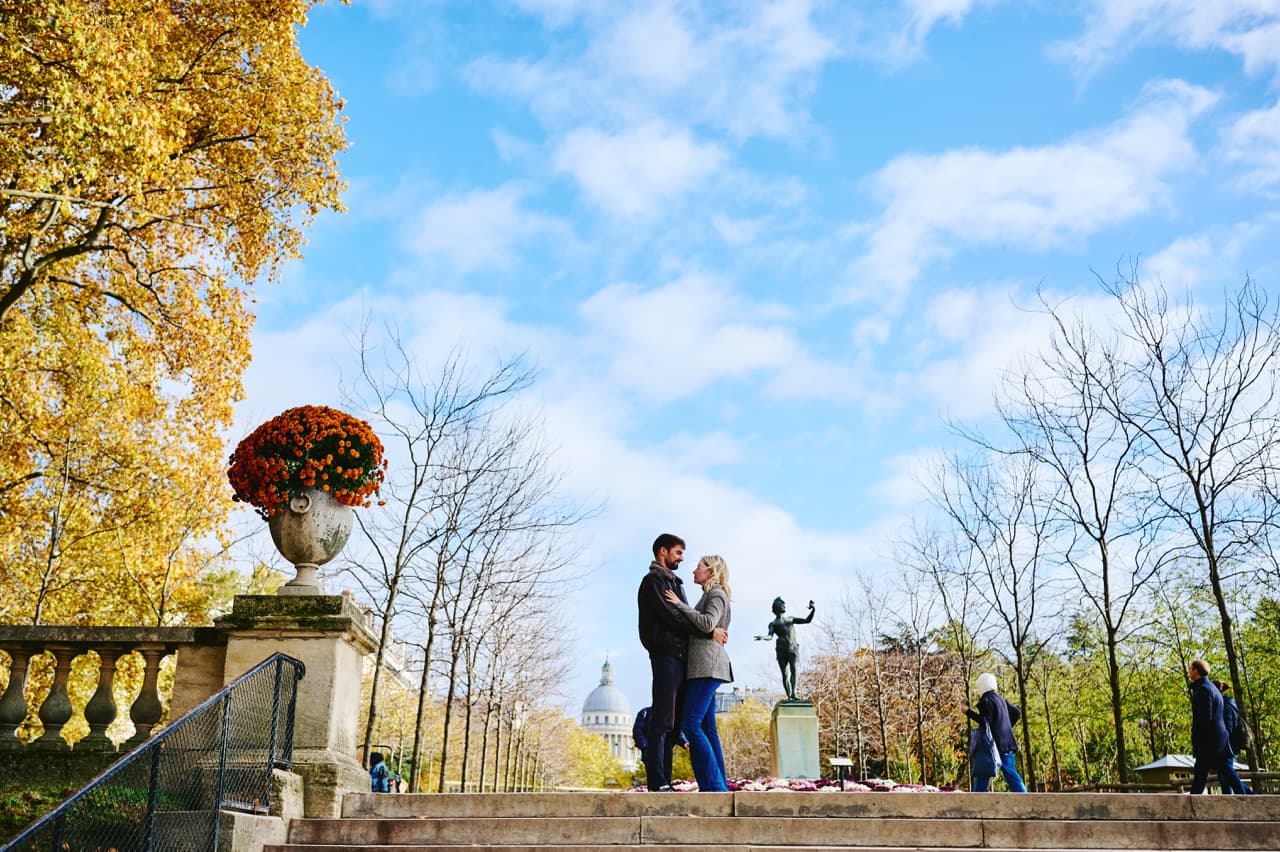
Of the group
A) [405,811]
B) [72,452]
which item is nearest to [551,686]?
[72,452]

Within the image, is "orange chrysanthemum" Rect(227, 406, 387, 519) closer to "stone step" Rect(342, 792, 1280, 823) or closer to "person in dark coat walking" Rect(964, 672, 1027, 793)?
"stone step" Rect(342, 792, 1280, 823)

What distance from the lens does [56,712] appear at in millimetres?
7004

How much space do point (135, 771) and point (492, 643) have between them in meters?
23.1

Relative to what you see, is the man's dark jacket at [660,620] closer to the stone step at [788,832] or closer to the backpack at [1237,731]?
the stone step at [788,832]

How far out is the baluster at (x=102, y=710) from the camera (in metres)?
6.82

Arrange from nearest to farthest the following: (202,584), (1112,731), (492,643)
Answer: (492,643) → (202,584) → (1112,731)

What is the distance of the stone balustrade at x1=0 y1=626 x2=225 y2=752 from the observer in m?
6.91

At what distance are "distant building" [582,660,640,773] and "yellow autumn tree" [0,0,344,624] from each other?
6058 inches

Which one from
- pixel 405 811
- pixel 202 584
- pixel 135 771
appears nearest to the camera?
pixel 135 771

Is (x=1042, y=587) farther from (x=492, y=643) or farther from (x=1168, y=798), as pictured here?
(x=1168, y=798)

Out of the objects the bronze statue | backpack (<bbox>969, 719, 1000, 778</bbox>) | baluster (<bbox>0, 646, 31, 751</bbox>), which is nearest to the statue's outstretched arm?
the bronze statue

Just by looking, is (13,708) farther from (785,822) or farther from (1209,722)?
(1209,722)

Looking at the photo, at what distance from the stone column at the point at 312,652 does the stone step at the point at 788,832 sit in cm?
56

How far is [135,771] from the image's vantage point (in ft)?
16.5
